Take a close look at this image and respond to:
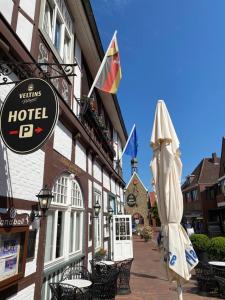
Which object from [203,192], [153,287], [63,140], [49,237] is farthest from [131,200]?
[49,237]

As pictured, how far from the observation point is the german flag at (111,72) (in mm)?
8867

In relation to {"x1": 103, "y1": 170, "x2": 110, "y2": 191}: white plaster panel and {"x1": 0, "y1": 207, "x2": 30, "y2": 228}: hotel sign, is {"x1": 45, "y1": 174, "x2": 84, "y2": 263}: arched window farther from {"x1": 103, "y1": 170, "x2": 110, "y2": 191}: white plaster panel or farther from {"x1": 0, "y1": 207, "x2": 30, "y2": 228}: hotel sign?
{"x1": 103, "y1": 170, "x2": 110, "y2": 191}: white plaster panel

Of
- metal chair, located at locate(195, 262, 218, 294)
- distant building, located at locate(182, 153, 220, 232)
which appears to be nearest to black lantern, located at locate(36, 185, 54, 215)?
metal chair, located at locate(195, 262, 218, 294)

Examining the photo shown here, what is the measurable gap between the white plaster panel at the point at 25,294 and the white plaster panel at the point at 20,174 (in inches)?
61.8

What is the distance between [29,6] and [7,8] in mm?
1042

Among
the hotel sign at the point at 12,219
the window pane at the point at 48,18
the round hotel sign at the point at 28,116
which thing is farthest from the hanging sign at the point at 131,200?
the round hotel sign at the point at 28,116

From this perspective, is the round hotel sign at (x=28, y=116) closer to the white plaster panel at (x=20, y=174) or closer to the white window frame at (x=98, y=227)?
the white plaster panel at (x=20, y=174)

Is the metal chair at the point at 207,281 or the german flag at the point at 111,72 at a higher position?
the german flag at the point at 111,72

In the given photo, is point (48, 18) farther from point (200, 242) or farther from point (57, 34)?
point (200, 242)

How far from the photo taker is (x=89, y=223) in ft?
29.6

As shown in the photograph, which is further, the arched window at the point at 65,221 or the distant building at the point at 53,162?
the arched window at the point at 65,221

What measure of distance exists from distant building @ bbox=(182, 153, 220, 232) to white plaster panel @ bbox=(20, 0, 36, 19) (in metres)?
30.0

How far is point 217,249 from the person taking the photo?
8773 mm

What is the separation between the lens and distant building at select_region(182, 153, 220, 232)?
105 feet
